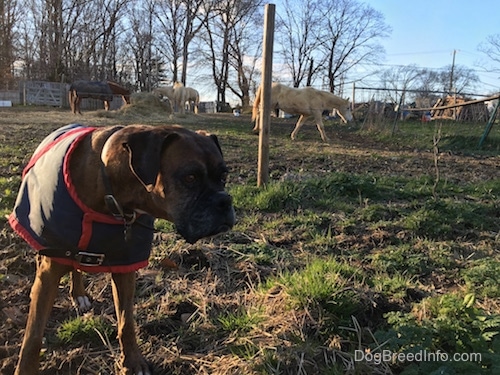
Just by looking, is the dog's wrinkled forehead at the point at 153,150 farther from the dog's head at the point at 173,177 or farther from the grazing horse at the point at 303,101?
the grazing horse at the point at 303,101

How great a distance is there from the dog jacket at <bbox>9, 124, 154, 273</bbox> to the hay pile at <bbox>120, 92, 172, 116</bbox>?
66.4 feet

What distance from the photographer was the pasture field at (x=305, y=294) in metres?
2.19

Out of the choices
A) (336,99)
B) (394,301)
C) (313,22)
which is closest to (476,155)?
(336,99)

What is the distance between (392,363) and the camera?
2.14 m

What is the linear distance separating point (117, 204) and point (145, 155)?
1.02ft

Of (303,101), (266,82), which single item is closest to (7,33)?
(303,101)

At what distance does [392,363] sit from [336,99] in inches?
557

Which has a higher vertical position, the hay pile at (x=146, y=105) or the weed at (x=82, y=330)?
the hay pile at (x=146, y=105)

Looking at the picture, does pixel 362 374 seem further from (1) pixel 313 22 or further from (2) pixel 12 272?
(1) pixel 313 22

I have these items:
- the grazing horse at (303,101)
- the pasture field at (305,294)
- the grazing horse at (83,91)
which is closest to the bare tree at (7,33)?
the grazing horse at (83,91)

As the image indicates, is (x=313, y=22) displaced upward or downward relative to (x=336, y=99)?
upward

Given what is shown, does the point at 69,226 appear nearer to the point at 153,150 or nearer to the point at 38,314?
the point at 38,314

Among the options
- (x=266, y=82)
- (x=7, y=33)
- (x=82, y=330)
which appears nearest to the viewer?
(x=82, y=330)

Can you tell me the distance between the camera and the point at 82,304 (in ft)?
9.47
